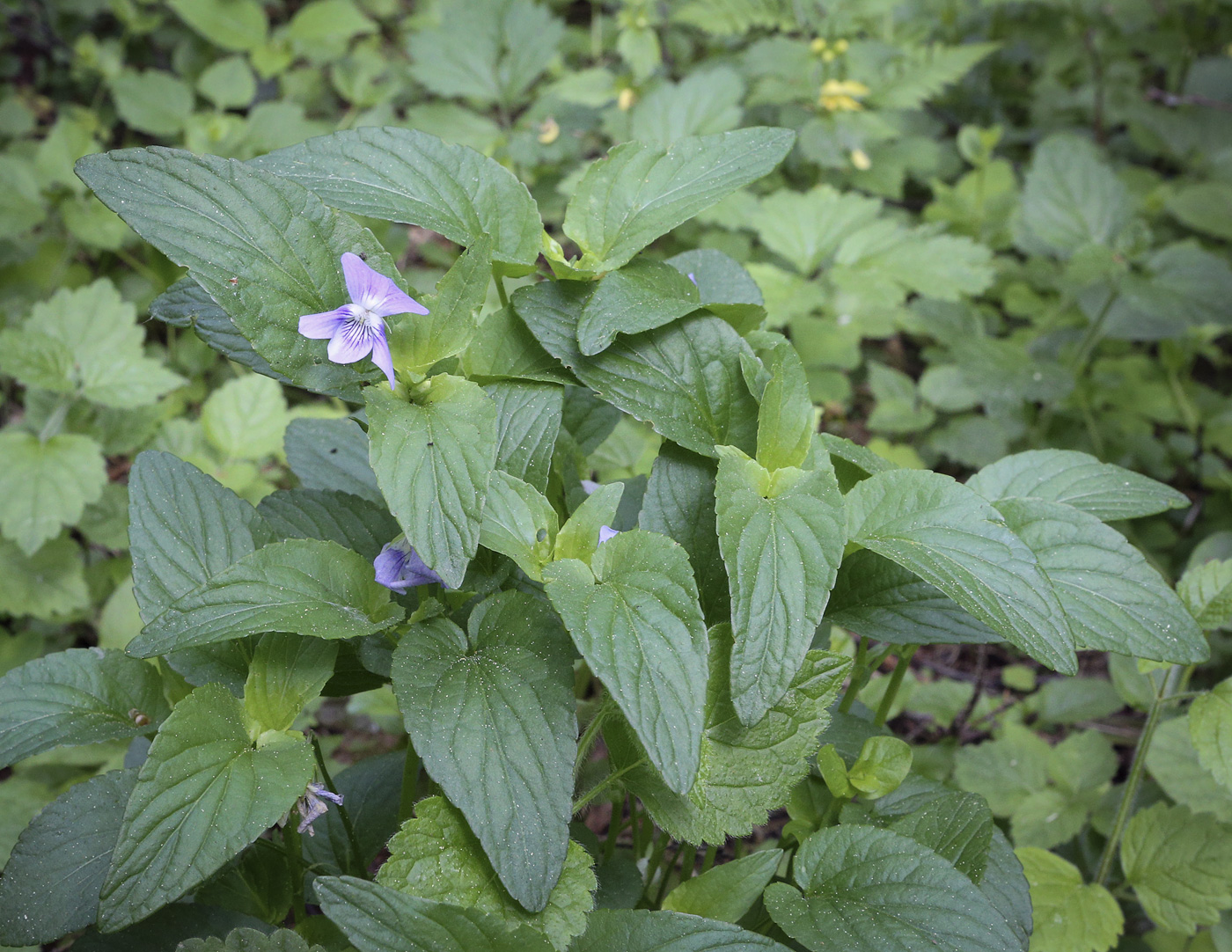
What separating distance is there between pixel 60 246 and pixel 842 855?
10.1ft

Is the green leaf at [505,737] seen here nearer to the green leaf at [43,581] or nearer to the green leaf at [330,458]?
the green leaf at [330,458]

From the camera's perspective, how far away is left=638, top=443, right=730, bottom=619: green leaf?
3.84ft

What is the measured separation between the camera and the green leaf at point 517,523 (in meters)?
1.02

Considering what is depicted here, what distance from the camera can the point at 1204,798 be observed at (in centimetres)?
175

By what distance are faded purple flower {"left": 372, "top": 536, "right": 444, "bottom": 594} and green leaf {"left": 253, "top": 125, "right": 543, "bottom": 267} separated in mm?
391

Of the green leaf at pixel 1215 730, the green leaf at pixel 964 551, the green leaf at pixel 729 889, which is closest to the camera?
the green leaf at pixel 964 551

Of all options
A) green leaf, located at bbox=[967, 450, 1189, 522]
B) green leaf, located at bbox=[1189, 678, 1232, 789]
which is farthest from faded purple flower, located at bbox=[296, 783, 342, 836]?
green leaf, located at bbox=[1189, 678, 1232, 789]

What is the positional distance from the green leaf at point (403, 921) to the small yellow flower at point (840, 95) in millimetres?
2679

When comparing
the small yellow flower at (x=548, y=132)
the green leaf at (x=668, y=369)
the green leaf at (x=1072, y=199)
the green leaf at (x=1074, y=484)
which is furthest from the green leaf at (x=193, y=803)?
the green leaf at (x=1072, y=199)

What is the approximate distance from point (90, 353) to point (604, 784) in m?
1.81

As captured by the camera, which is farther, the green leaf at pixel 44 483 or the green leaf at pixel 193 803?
the green leaf at pixel 44 483

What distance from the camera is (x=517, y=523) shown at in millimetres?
1041

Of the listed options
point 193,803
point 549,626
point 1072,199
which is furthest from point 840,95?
point 193,803

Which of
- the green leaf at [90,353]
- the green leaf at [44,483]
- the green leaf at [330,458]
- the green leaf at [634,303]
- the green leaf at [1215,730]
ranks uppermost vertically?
the green leaf at [634,303]
